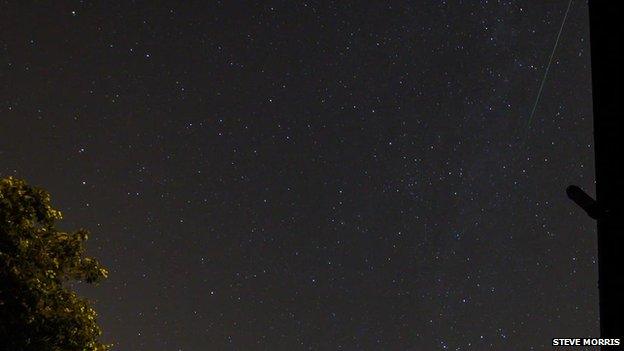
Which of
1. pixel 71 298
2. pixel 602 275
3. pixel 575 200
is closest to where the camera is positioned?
pixel 575 200

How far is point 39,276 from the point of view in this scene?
9.19m

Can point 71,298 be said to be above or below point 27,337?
above

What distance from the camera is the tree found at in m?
8.69

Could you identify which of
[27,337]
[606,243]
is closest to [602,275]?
[606,243]

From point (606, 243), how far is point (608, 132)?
0.59 m

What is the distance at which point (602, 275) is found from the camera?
305cm

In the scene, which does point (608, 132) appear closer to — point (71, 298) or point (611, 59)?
point (611, 59)

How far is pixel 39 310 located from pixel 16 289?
51 cm

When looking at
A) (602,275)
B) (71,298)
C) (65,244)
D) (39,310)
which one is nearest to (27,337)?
(39,310)

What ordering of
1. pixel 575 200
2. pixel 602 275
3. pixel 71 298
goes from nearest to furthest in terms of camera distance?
pixel 575 200
pixel 602 275
pixel 71 298

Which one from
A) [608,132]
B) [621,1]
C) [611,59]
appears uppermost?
[621,1]

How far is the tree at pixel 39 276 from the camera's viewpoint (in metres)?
8.69

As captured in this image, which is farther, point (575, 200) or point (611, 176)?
point (611, 176)

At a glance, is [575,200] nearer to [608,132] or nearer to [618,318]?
[608,132]
